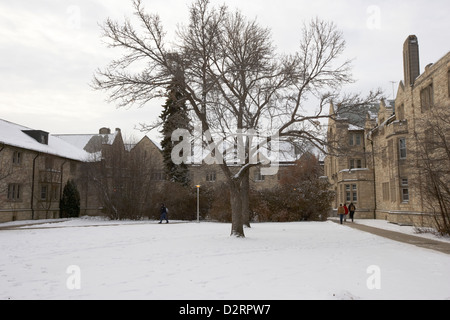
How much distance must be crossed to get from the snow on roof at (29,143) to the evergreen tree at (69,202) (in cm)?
335

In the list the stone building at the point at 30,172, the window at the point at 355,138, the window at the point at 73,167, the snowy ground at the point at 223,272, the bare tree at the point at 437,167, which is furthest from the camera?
the window at the point at 73,167

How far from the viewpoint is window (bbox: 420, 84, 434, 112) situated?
2319cm

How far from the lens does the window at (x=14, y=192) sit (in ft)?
102

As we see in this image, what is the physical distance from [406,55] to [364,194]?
15.2 m

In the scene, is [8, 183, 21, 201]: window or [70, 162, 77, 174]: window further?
[70, 162, 77, 174]: window

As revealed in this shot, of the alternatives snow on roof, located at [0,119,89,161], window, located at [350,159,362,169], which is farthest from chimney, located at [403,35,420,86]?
snow on roof, located at [0,119,89,161]

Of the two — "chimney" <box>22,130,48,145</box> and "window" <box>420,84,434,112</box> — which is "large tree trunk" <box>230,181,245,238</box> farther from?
"chimney" <box>22,130,48,145</box>

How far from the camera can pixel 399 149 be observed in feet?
90.5

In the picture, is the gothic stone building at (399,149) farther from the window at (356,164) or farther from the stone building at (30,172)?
the stone building at (30,172)

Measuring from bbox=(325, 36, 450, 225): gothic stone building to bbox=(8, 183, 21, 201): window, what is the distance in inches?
1069

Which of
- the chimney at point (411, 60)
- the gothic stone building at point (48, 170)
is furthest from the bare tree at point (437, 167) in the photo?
the gothic stone building at point (48, 170)

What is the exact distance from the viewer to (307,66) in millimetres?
16734
